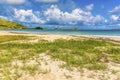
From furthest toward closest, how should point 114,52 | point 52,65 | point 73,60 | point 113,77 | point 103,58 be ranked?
1. point 114,52
2. point 103,58
3. point 73,60
4. point 52,65
5. point 113,77

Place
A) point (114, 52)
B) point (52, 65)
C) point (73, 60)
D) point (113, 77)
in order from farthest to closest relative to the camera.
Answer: point (114, 52) → point (73, 60) → point (52, 65) → point (113, 77)

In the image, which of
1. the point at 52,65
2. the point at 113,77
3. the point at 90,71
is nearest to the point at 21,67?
the point at 52,65

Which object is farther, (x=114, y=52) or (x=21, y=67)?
(x=114, y=52)

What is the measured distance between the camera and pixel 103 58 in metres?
24.9

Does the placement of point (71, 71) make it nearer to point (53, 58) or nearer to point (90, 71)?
point (90, 71)

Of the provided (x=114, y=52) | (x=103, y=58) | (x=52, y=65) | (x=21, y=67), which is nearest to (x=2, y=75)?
(x=21, y=67)

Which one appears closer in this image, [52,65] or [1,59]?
[52,65]

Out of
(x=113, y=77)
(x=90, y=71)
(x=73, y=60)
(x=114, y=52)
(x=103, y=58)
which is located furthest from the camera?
(x=114, y=52)

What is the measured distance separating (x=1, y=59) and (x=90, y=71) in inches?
335

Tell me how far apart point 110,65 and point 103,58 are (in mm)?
3702

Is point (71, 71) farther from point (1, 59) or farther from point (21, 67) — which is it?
point (1, 59)

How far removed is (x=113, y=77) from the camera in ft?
56.6

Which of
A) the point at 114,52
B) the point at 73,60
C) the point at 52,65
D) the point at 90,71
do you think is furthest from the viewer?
the point at 114,52

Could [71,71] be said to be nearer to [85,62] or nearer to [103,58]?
[85,62]
